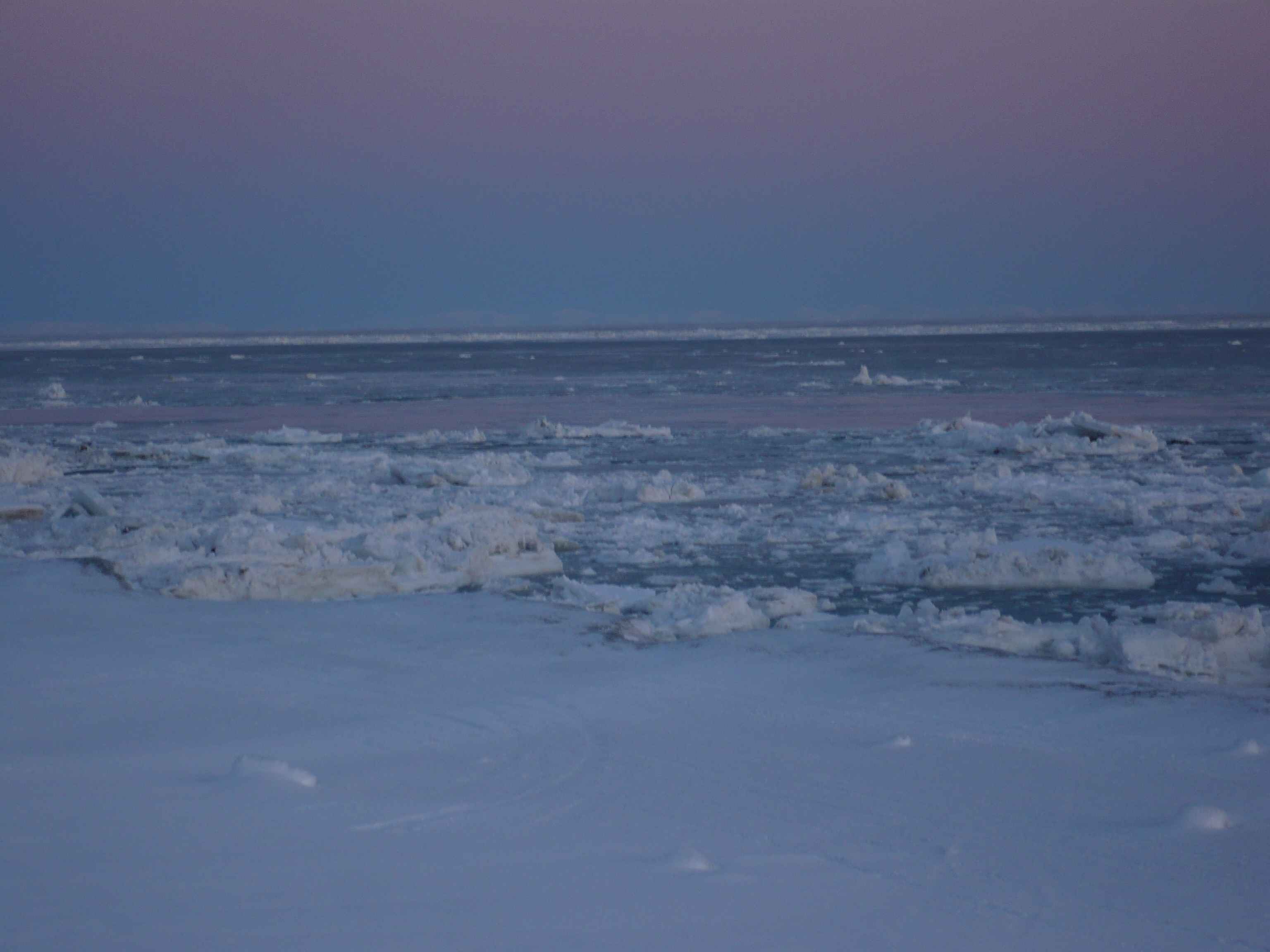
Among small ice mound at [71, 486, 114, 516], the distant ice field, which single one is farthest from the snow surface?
small ice mound at [71, 486, 114, 516]

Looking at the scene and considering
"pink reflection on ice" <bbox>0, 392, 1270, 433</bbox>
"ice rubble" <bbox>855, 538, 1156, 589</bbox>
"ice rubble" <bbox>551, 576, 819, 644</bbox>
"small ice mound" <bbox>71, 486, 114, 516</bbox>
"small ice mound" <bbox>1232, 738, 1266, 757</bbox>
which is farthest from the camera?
"pink reflection on ice" <bbox>0, 392, 1270, 433</bbox>

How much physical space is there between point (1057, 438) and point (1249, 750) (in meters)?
14.2

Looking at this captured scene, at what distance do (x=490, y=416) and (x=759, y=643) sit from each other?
20800mm

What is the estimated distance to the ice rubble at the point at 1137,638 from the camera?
6250 mm

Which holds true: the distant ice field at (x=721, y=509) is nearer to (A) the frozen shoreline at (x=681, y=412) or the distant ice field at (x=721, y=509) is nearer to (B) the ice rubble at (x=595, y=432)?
(B) the ice rubble at (x=595, y=432)

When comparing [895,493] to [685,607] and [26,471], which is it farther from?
[26,471]

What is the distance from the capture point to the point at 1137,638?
634 cm

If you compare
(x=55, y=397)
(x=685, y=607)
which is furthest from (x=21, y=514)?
(x=55, y=397)

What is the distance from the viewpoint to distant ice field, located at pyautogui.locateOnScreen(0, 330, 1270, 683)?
309 inches

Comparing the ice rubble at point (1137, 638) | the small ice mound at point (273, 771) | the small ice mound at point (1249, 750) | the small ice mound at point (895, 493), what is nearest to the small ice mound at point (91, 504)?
the ice rubble at point (1137, 638)

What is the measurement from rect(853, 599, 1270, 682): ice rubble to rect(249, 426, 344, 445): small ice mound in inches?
579

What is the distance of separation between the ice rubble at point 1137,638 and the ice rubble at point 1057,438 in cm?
1049

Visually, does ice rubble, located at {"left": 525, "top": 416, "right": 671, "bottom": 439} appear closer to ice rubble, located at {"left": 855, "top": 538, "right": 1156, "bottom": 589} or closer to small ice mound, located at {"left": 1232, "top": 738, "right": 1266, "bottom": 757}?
ice rubble, located at {"left": 855, "top": 538, "right": 1156, "bottom": 589}

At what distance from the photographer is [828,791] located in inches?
167
